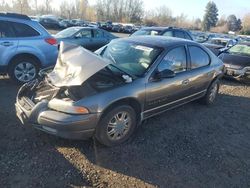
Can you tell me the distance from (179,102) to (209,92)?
141cm

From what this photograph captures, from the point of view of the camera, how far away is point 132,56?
5180 mm

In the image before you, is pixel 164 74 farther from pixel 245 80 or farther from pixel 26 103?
pixel 245 80

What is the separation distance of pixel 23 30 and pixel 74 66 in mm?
3620

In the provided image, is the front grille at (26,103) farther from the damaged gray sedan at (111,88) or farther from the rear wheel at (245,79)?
the rear wheel at (245,79)

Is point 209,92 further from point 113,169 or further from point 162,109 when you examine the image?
point 113,169

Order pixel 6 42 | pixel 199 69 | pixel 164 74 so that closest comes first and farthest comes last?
pixel 164 74
pixel 199 69
pixel 6 42

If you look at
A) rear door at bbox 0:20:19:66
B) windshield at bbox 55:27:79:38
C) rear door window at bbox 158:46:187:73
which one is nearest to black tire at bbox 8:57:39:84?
rear door at bbox 0:20:19:66

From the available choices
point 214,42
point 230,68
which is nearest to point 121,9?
Answer: point 214,42

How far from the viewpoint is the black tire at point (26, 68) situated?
7.16 meters

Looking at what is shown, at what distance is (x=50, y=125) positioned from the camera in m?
3.95

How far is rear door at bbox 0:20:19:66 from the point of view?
6.91m

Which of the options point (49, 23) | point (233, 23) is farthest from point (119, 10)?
point (49, 23)

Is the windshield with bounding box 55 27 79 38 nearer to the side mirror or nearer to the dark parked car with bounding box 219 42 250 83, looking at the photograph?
the dark parked car with bounding box 219 42 250 83

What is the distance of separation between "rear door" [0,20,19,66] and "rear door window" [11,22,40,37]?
0.10 meters
